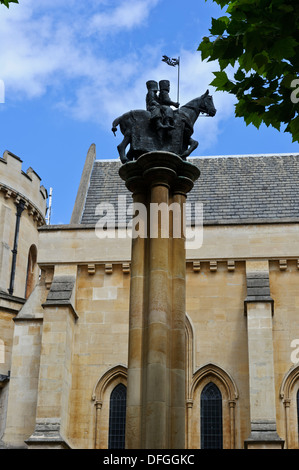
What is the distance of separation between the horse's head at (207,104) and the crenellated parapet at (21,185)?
19.3m

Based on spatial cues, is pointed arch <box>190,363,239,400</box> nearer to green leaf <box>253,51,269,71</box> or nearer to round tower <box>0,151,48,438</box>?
round tower <box>0,151,48,438</box>

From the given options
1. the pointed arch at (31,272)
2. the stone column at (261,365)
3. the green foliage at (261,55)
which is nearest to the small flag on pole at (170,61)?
the green foliage at (261,55)

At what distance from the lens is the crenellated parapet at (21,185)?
1221 inches

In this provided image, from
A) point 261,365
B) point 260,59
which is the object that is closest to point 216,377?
point 261,365

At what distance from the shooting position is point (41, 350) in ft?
69.4

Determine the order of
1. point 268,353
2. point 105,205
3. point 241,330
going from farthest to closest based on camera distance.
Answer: point 105,205
point 241,330
point 268,353

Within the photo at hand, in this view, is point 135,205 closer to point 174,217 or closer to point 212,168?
point 174,217

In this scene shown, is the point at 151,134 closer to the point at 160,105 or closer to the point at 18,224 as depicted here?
the point at 160,105

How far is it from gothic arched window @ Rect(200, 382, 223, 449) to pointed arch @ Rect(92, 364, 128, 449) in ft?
7.05

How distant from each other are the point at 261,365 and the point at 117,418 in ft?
13.4

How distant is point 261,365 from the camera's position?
66.0 feet

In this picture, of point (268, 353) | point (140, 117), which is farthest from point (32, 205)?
point (140, 117)

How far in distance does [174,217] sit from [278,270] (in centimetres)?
1123

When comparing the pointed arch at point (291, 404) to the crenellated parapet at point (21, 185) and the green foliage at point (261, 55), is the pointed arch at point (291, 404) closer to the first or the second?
the green foliage at point (261, 55)
